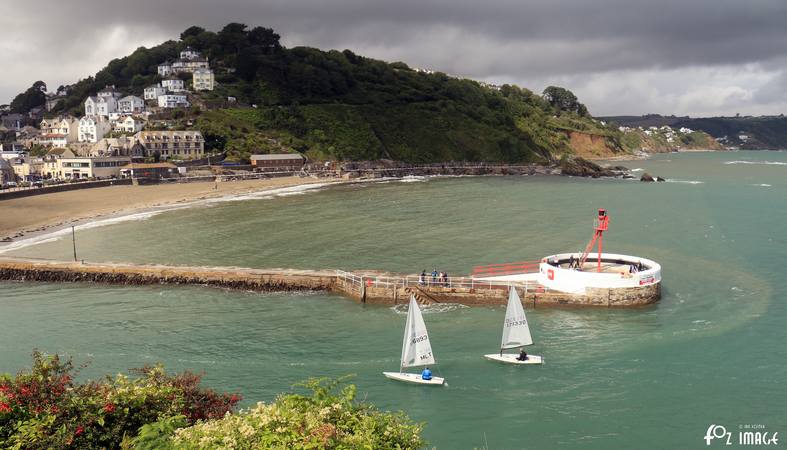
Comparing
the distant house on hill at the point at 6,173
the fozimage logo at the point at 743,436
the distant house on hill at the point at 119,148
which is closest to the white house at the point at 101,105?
the distant house on hill at the point at 119,148

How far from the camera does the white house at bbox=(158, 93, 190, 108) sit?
550 ft

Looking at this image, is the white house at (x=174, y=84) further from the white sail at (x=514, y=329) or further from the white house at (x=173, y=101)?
the white sail at (x=514, y=329)

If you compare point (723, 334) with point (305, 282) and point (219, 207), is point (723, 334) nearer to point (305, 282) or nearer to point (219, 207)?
point (305, 282)

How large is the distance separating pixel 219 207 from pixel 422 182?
61.2 m

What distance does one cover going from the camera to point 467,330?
3731cm

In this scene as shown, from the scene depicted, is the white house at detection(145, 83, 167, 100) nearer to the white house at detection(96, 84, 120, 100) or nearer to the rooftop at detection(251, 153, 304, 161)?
the white house at detection(96, 84, 120, 100)

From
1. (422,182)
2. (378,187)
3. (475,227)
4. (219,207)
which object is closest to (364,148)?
(422,182)

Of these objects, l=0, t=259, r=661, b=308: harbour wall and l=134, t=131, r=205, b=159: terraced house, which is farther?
l=134, t=131, r=205, b=159: terraced house

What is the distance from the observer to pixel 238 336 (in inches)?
1433

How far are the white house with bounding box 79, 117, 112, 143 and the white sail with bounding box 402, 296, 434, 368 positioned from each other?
5805 inches

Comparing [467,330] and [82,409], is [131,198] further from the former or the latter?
[82,409]

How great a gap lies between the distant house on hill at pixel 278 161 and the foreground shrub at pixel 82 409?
12315 cm

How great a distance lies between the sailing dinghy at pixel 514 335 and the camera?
31814 mm

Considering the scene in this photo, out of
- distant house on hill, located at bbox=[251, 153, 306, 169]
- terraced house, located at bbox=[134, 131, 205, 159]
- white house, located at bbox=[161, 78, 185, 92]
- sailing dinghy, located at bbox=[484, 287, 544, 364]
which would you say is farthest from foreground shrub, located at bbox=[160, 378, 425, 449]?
white house, located at bbox=[161, 78, 185, 92]
